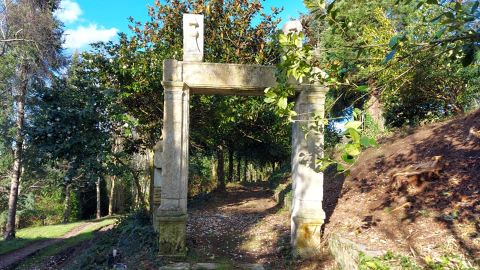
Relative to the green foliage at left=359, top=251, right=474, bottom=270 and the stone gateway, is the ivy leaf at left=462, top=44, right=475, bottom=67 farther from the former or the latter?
the stone gateway

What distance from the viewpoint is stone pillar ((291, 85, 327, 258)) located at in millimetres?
5574

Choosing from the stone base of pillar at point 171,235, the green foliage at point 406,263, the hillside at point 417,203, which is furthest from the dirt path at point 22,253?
the green foliage at point 406,263

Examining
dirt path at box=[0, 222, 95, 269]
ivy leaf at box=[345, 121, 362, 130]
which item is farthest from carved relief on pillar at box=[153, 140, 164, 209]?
dirt path at box=[0, 222, 95, 269]

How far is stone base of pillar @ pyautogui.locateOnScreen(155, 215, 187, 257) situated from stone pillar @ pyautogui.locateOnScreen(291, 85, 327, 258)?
1943mm

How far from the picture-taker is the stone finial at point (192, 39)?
5.75 m

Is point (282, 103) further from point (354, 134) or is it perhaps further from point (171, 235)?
point (171, 235)

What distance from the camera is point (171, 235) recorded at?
5.61m

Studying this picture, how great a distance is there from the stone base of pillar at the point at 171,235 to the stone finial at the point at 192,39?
275 cm

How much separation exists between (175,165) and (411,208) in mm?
3871

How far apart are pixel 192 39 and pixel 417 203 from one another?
182 inches

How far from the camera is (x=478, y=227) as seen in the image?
161 inches

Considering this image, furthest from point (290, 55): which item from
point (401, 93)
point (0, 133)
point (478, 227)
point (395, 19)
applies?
point (0, 133)

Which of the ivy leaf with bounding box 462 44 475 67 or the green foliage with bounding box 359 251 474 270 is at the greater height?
the ivy leaf with bounding box 462 44 475 67

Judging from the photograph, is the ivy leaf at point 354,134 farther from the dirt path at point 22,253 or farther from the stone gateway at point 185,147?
the dirt path at point 22,253
